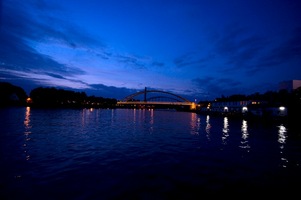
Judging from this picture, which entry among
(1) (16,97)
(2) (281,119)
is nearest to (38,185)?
(2) (281,119)

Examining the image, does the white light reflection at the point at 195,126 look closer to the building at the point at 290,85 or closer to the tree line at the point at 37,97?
the building at the point at 290,85

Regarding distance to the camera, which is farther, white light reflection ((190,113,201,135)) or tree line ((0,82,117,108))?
tree line ((0,82,117,108))

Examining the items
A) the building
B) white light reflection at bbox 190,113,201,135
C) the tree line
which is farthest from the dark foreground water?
the tree line

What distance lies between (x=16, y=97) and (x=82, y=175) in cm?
15082

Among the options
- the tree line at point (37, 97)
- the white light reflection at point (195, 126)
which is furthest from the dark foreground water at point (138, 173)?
the tree line at point (37, 97)

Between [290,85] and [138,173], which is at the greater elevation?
[290,85]

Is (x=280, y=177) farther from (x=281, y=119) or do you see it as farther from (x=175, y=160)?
(x=281, y=119)

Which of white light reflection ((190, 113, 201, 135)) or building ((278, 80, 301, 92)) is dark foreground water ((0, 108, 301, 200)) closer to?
white light reflection ((190, 113, 201, 135))

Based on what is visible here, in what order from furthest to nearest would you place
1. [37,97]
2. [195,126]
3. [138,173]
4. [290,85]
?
[37,97], [290,85], [195,126], [138,173]

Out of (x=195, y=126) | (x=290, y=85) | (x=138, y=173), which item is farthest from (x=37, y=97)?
(x=138, y=173)

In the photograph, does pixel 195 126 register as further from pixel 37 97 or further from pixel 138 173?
pixel 37 97

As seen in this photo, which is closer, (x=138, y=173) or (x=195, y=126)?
(x=138, y=173)

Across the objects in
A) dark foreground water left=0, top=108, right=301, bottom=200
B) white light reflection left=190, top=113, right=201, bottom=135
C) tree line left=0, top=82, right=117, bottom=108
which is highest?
tree line left=0, top=82, right=117, bottom=108

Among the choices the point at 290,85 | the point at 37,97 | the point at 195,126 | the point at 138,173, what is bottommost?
the point at 195,126
